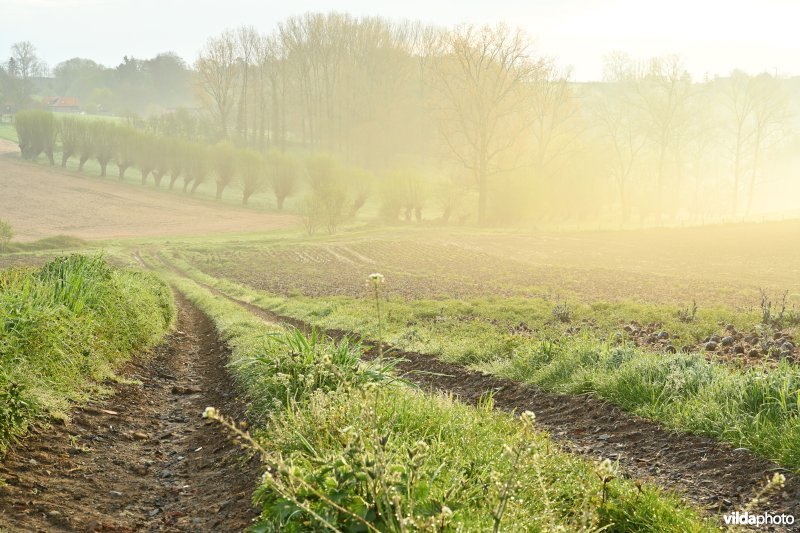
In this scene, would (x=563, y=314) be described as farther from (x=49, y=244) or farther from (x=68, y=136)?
(x=68, y=136)

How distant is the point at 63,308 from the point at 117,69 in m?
198

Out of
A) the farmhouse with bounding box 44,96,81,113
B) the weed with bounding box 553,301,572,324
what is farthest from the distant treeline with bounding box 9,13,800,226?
the weed with bounding box 553,301,572,324

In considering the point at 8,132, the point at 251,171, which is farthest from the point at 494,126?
the point at 8,132

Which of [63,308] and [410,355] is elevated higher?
[63,308]

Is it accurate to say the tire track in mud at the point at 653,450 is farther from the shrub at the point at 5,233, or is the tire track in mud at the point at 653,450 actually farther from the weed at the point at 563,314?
the shrub at the point at 5,233

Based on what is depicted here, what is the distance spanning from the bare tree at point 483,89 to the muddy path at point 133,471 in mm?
53137

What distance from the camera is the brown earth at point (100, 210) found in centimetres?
6512

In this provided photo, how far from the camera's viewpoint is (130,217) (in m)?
72.8

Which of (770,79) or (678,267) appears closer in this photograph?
(678,267)

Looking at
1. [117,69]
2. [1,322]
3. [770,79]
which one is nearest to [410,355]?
[1,322]

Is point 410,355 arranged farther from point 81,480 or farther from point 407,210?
point 407,210

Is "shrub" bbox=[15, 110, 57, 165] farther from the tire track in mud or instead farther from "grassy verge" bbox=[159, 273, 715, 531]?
"grassy verge" bbox=[159, 273, 715, 531]

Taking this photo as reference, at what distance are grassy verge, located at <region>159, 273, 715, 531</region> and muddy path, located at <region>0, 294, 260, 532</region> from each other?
55 centimetres

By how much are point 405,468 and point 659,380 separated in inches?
225
